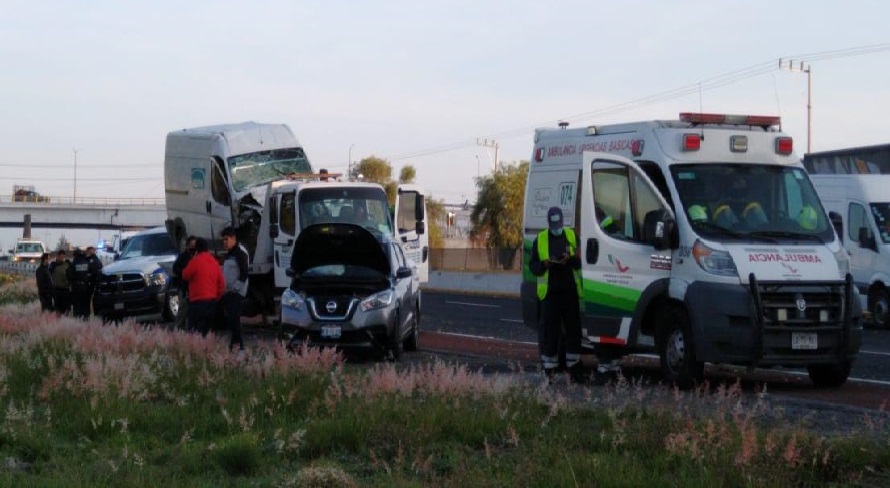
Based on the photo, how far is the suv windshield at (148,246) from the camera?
30406mm

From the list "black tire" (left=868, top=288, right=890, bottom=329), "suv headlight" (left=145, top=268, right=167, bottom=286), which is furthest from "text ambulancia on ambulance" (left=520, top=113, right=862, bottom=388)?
"suv headlight" (left=145, top=268, right=167, bottom=286)

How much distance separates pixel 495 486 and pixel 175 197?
895 inches

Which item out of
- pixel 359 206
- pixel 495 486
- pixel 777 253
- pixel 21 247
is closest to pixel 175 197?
pixel 359 206

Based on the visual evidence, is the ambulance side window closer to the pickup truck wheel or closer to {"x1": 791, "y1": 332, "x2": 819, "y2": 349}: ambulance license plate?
{"x1": 791, "y1": 332, "x2": 819, "y2": 349}: ambulance license plate

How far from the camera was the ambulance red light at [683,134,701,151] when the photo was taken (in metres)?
14.3

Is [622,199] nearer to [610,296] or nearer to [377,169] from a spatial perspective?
[610,296]

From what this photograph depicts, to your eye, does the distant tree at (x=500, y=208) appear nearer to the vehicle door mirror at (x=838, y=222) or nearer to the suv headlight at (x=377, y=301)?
the vehicle door mirror at (x=838, y=222)

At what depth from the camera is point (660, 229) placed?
45.8ft

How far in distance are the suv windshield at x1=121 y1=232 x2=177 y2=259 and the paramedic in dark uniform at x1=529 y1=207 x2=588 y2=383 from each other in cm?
1766

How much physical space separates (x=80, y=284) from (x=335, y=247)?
10.6 m

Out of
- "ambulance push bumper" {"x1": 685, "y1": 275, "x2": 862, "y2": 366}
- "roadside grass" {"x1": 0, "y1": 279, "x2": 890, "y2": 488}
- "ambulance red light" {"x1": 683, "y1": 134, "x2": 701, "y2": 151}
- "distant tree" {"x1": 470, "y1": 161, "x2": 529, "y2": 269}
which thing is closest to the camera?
"roadside grass" {"x1": 0, "y1": 279, "x2": 890, "y2": 488}

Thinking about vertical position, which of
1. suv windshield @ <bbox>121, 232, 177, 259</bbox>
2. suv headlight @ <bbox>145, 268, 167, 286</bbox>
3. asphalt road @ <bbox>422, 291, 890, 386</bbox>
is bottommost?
asphalt road @ <bbox>422, 291, 890, 386</bbox>

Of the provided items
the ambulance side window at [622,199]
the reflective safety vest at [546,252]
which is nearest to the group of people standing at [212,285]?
the reflective safety vest at [546,252]

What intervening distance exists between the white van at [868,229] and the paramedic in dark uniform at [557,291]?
13.6m
